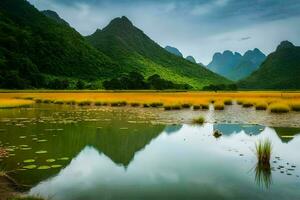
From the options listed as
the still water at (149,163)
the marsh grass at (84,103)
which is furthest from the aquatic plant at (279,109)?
the marsh grass at (84,103)

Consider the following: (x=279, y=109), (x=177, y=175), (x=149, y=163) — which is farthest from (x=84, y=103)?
(x=177, y=175)

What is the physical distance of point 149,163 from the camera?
56.7 ft

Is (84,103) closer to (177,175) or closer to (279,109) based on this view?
(279,109)

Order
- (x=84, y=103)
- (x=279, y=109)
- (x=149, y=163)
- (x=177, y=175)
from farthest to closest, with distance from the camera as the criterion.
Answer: (x=84, y=103), (x=279, y=109), (x=149, y=163), (x=177, y=175)

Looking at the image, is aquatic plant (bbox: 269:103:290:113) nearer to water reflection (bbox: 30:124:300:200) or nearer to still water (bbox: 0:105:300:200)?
still water (bbox: 0:105:300:200)

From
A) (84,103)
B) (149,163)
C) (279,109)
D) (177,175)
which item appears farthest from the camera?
(84,103)

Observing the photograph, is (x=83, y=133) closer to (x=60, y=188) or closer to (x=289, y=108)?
Answer: (x=60, y=188)

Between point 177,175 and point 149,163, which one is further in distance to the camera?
point 149,163

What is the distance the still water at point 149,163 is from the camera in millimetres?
12742

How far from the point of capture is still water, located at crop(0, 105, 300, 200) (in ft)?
41.8

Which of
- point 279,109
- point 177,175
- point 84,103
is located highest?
point 279,109

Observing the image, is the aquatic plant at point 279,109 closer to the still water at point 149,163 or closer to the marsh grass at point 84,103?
the still water at point 149,163

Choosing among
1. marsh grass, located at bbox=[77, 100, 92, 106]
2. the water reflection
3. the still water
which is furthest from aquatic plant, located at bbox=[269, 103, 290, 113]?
marsh grass, located at bbox=[77, 100, 92, 106]

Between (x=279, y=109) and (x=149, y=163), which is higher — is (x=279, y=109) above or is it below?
above
